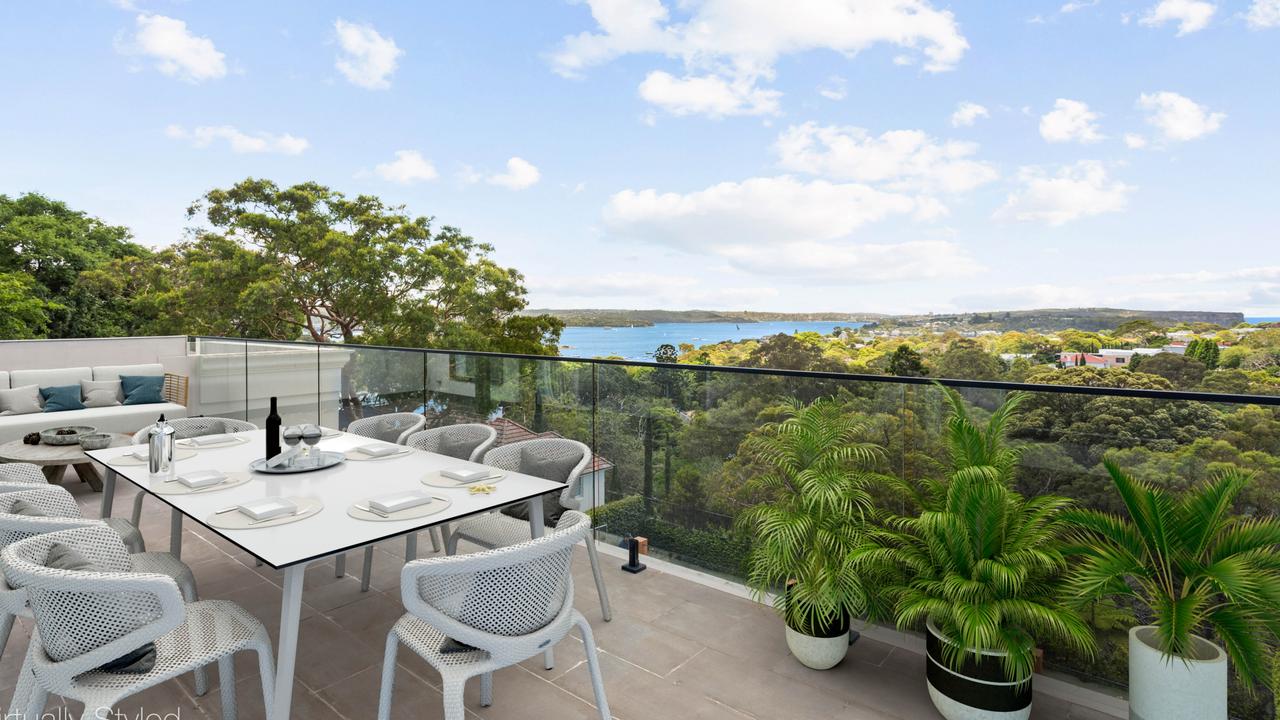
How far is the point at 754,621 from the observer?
118 inches

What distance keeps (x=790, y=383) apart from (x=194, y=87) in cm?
2052

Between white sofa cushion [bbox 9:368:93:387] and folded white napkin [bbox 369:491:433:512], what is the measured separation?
268 inches

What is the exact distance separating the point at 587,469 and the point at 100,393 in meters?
6.52

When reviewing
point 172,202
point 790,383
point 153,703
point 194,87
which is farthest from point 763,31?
point 153,703

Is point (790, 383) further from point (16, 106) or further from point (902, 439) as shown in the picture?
point (16, 106)

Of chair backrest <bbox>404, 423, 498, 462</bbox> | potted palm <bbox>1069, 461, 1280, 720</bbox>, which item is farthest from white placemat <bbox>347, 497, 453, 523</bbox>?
potted palm <bbox>1069, 461, 1280, 720</bbox>

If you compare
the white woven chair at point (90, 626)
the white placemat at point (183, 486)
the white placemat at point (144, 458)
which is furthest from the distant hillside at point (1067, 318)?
the white woven chair at point (90, 626)

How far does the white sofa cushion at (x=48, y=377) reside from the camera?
679cm

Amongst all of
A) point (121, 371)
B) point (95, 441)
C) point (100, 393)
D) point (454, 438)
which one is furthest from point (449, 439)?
point (121, 371)

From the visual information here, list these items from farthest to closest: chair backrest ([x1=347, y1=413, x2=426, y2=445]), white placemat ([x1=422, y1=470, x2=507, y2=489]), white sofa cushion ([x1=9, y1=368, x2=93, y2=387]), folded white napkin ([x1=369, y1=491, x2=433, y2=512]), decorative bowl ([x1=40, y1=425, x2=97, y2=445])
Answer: white sofa cushion ([x1=9, y1=368, x2=93, y2=387]) < decorative bowl ([x1=40, y1=425, x2=97, y2=445]) < chair backrest ([x1=347, y1=413, x2=426, y2=445]) < white placemat ([x1=422, y1=470, x2=507, y2=489]) < folded white napkin ([x1=369, y1=491, x2=433, y2=512])

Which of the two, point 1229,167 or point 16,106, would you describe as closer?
point 16,106

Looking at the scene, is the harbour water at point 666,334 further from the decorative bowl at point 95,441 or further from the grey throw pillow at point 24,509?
the grey throw pillow at point 24,509

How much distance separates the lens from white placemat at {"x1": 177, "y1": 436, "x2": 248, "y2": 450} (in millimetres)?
3389

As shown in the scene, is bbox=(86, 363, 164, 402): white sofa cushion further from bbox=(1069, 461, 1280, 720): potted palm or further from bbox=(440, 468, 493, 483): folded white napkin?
bbox=(1069, 461, 1280, 720): potted palm
